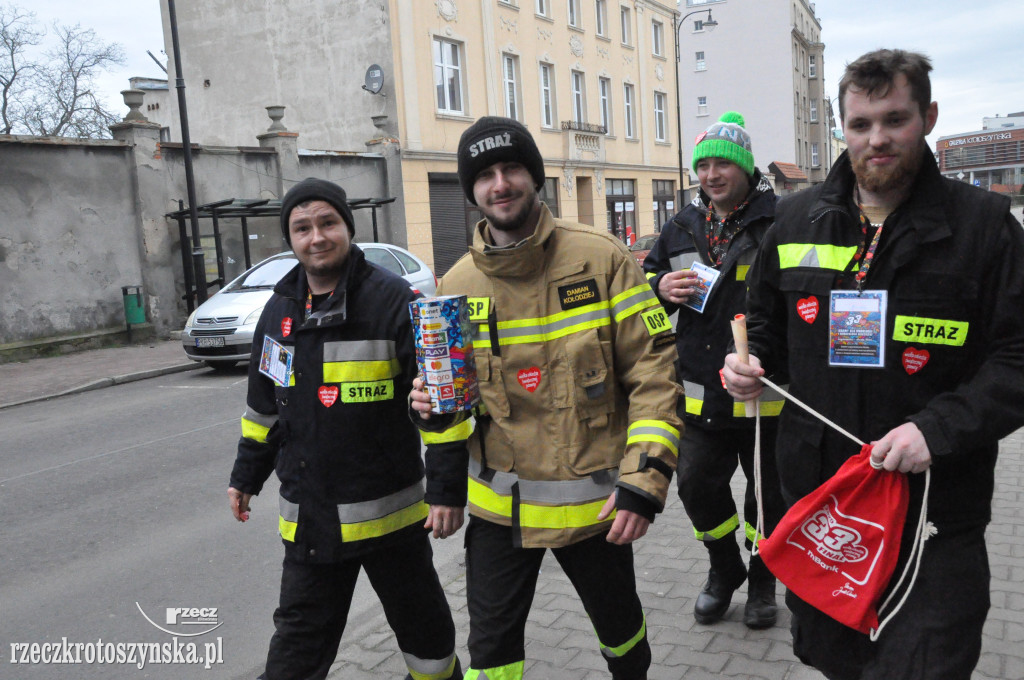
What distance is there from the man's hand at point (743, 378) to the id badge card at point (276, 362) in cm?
145

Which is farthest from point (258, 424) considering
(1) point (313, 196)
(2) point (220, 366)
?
(2) point (220, 366)

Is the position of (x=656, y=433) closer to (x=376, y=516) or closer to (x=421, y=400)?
(x=421, y=400)

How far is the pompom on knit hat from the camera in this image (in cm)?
385

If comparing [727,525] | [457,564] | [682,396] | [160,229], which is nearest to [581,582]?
[682,396]

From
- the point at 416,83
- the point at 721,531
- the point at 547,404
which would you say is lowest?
the point at 721,531

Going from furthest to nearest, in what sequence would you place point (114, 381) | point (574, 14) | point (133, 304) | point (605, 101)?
1. point (605, 101)
2. point (574, 14)
3. point (133, 304)
4. point (114, 381)

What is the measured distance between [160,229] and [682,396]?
17.1 m

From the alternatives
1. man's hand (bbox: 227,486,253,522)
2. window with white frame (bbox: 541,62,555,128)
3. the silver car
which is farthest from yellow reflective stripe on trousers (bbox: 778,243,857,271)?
window with white frame (bbox: 541,62,555,128)

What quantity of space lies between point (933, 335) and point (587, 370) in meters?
0.93

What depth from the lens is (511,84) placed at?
29.0 meters

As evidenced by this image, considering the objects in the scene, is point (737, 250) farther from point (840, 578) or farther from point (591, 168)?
point (591, 168)

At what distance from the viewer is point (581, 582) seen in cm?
270

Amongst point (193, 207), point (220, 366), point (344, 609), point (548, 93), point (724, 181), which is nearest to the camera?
point (344, 609)

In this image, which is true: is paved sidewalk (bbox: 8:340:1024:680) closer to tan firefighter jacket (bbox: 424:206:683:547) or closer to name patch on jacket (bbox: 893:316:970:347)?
tan firefighter jacket (bbox: 424:206:683:547)
